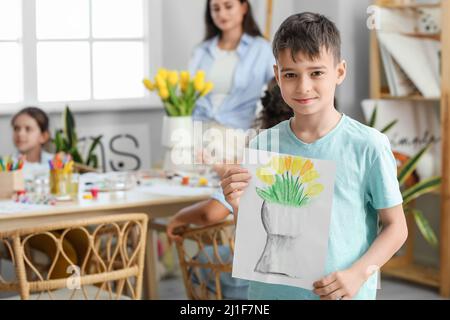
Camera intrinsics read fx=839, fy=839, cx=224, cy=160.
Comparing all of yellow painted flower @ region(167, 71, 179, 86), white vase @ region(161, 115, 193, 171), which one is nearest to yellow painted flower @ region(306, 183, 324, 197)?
white vase @ region(161, 115, 193, 171)

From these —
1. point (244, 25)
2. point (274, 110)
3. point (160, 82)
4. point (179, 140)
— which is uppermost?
point (244, 25)

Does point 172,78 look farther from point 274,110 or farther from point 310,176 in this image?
point 310,176

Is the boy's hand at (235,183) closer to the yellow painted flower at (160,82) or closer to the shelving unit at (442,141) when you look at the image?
the yellow painted flower at (160,82)

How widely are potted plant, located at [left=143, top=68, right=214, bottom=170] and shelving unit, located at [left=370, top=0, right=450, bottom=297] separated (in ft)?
3.54

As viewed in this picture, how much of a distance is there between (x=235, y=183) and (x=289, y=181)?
81 millimetres

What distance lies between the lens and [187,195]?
8.98 ft

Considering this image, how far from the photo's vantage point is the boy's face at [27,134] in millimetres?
3305

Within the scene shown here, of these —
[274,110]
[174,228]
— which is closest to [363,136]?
[274,110]

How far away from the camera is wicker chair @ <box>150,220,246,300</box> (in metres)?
2.37

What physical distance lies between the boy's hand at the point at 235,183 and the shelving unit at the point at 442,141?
8.62 ft

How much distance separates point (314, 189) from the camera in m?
1.15

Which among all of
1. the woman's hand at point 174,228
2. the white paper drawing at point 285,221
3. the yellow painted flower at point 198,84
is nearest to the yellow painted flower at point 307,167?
the white paper drawing at point 285,221
